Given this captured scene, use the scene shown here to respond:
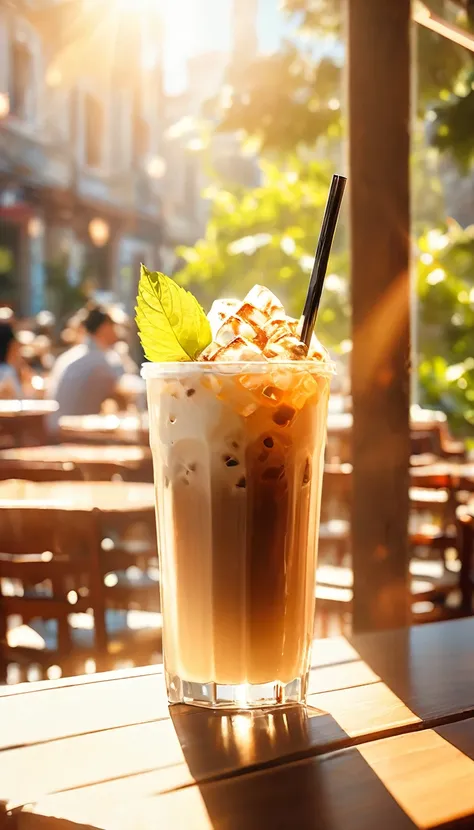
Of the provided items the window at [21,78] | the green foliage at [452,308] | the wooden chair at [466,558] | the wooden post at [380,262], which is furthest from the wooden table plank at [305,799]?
the window at [21,78]

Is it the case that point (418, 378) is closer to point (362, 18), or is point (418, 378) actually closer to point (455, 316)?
point (455, 316)

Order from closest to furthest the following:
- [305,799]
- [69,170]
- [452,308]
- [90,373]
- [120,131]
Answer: [305,799], [90,373], [452,308], [69,170], [120,131]

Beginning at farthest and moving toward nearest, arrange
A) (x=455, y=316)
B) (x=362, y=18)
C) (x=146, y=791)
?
(x=455, y=316)
(x=362, y=18)
(x=146, y=791)

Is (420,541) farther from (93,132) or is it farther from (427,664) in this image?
(93,132)

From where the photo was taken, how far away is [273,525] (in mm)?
790

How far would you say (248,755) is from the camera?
0.68 metres

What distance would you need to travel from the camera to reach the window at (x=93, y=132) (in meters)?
18.8

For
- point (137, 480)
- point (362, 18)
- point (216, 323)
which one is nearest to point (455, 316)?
point (137, 480)

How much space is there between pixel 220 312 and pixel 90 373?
181 inches

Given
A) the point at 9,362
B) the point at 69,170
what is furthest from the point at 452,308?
the point at 69,170

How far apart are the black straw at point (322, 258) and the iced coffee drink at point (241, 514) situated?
0.9 inches

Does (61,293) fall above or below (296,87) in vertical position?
below

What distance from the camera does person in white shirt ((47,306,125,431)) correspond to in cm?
539

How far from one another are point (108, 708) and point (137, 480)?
3.04 m
